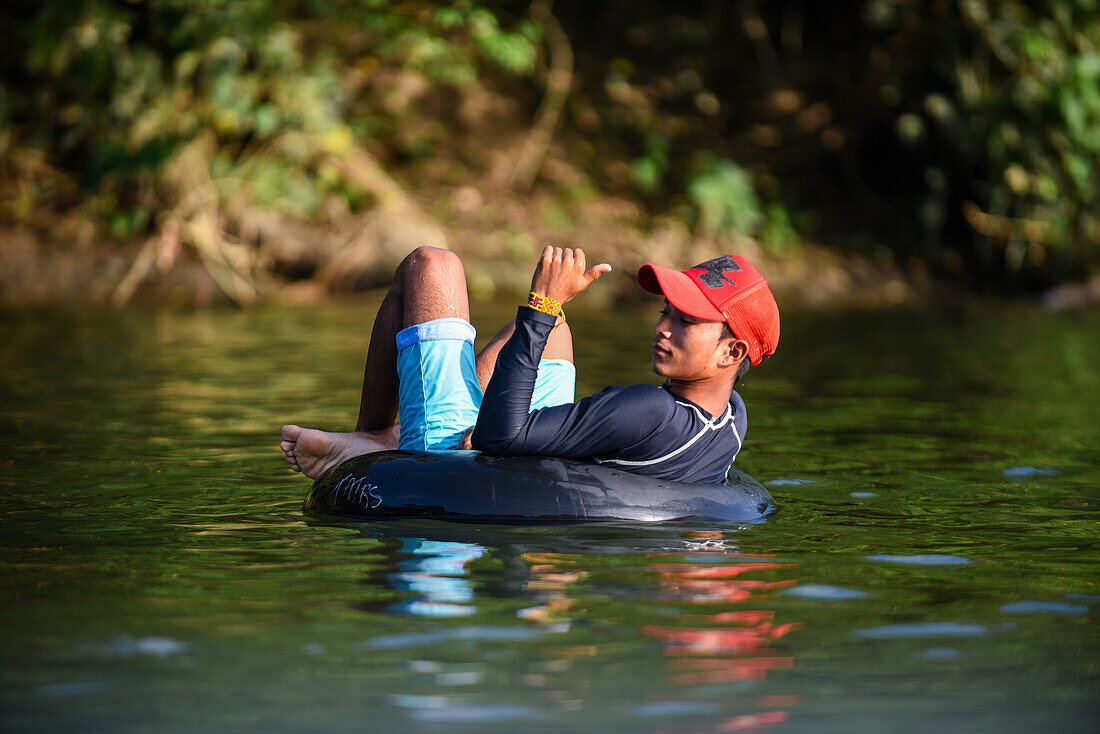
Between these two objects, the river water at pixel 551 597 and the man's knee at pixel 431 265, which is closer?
the river water at pixel 551 597

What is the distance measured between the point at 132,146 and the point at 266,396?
350 inches

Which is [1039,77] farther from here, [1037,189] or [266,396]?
[266,396]

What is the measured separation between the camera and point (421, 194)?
19.2 m

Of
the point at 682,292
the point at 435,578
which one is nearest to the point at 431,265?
the point at 682,292

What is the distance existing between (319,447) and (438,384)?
21.8 inches

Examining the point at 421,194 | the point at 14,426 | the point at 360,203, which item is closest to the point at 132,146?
the point at 360,203

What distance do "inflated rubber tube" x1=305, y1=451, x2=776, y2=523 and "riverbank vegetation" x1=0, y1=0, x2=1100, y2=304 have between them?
37.7ft

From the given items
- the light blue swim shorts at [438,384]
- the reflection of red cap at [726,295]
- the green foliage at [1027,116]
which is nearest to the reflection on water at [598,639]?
the light blue swim shorts at [438,384]

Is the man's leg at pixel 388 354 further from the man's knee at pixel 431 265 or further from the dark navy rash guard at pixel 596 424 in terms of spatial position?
the dark navy rash guard at pixel 596 424

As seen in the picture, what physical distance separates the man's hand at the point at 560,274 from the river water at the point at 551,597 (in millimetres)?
857

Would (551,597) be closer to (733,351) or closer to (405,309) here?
(733,351)

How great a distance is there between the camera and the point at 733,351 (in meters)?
4.86

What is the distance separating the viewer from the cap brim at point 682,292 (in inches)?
185

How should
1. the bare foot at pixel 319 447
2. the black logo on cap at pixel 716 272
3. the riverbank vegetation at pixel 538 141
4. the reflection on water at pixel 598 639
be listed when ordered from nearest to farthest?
1. the reflection on water at pixel 598 639
2. the black logo on cap at pixel 716 272
3. the bare foot at pixel 319 447
4. the riverbank vegetation at pixel 538 141
